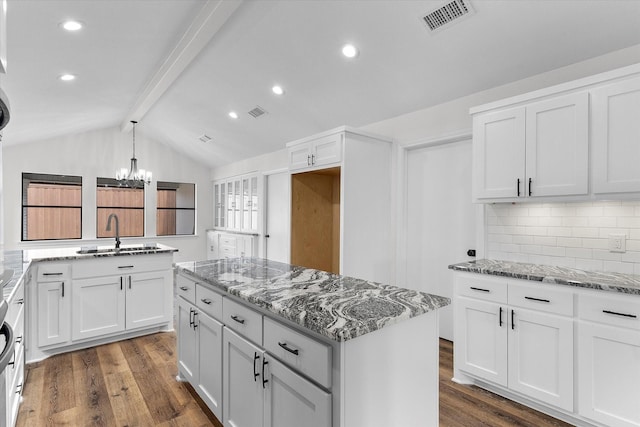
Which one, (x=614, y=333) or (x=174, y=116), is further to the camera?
(x=174, y=116)

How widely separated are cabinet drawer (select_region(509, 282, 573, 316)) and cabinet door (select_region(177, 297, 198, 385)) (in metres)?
2.18

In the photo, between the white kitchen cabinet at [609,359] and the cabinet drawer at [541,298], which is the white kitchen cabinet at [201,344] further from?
the white kitchen cabinet at [609,359]

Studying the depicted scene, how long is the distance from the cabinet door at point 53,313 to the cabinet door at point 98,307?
55mm

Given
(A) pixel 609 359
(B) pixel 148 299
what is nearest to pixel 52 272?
(B) pixel 148 299

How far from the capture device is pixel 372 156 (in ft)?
11.8

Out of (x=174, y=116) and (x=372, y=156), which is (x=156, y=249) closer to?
(x=372, y=156)

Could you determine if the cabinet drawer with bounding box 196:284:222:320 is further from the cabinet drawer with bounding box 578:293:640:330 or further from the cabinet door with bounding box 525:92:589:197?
the cabinet door with bounding box 525:92:589:197

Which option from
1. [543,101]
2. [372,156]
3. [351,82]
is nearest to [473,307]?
[543,101]

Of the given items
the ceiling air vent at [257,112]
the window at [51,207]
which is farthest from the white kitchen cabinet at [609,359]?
the window at [51,207]

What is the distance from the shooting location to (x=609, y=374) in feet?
6.36

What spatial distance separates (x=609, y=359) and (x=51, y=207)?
7.93m

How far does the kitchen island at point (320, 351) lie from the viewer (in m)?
1.26

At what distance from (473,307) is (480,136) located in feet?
4.37

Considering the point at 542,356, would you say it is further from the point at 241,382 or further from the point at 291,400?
the point at 241,382
